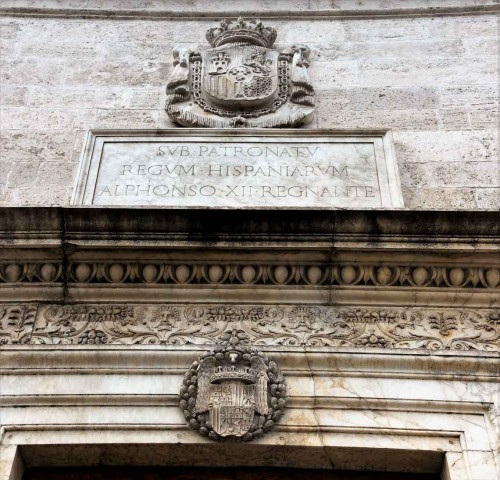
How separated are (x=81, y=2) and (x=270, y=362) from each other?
462 centimetres

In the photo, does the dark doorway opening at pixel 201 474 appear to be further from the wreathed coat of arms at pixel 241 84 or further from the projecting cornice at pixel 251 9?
the projecting cornice at pixel 251 9

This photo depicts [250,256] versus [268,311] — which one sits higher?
[250,256]

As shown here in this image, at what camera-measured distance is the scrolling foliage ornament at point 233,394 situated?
4.66m

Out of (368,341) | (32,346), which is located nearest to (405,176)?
(368,341)

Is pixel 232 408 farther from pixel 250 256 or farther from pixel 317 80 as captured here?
pixel 317 80

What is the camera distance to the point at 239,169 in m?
6.04

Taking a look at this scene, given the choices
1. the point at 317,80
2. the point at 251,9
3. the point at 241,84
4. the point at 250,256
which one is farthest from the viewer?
the point at 251,9

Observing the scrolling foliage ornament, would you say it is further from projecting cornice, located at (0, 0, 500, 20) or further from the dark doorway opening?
projecting cornice, located at (0, 0, 500, 20)

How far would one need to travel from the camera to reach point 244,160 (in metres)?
6.10

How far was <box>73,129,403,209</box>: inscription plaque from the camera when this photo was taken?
5801 millimetres

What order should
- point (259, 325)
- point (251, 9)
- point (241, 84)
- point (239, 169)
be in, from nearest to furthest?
point (259, 325), point (239, 169), point (241, 84), point (251, 9)

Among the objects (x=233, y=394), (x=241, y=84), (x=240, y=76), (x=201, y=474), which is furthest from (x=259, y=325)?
(x=240, y=76)

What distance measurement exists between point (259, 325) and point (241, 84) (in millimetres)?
2360

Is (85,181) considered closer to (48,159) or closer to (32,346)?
(48,159)
